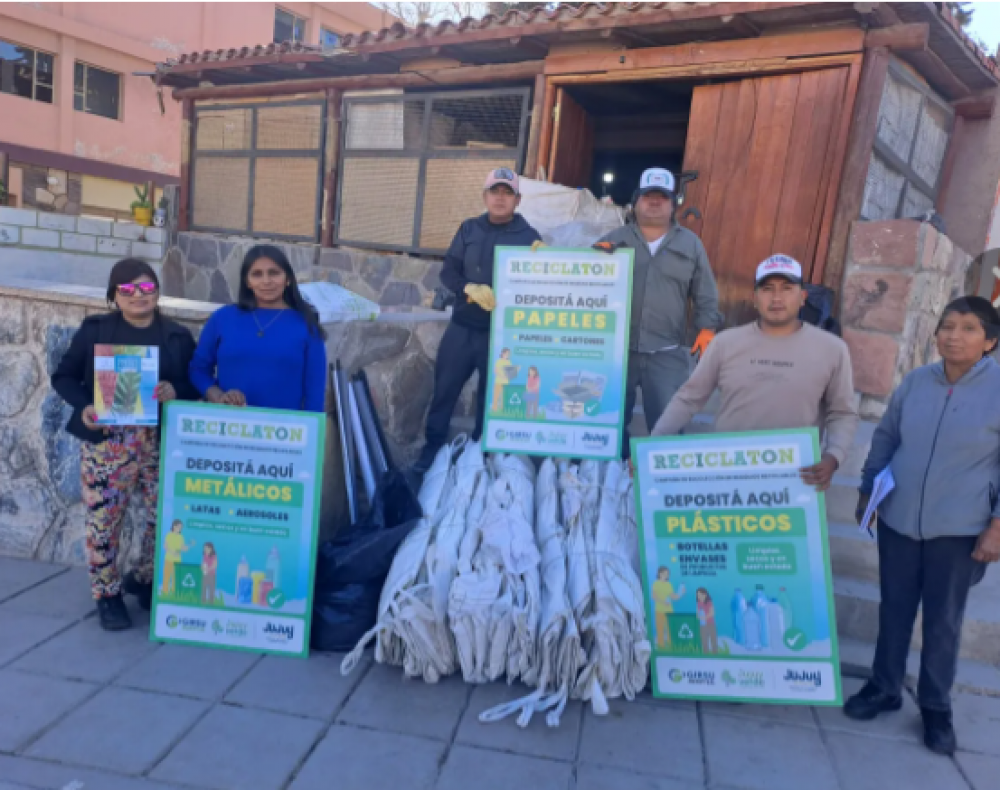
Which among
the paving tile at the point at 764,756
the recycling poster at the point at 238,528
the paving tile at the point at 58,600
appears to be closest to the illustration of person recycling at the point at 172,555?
the recycling poster at the point at 238,528

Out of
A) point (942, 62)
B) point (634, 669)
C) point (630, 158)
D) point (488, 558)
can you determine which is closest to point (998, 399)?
point (634, 669)

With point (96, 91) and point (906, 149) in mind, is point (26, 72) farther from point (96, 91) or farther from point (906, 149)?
point (906, 149)

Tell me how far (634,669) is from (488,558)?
30.7 inches

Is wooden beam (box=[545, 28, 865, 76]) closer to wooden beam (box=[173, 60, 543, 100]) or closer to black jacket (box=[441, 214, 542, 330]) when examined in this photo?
wooden beam (box=[173, 60, 543, 100])

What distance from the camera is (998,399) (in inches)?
103

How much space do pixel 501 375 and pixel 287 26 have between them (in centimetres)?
2256

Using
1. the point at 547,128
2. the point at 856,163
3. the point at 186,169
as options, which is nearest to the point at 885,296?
the point at 856,163

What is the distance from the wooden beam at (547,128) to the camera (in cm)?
678

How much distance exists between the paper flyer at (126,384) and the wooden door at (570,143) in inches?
186

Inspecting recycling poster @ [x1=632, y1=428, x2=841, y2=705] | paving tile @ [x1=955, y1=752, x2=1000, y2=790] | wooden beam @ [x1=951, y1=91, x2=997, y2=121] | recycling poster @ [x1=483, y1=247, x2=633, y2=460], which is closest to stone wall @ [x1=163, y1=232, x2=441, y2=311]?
recycling poster @ [x1=483, y1=247, x2=633, y2=460]

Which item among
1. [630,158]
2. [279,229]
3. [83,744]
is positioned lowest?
[83,744]

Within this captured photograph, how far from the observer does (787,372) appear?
115 inches

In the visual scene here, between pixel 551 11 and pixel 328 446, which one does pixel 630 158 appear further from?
pixel 328 446

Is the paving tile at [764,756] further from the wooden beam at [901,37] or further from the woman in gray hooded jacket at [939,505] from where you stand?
the wooden beam at [901,37]
